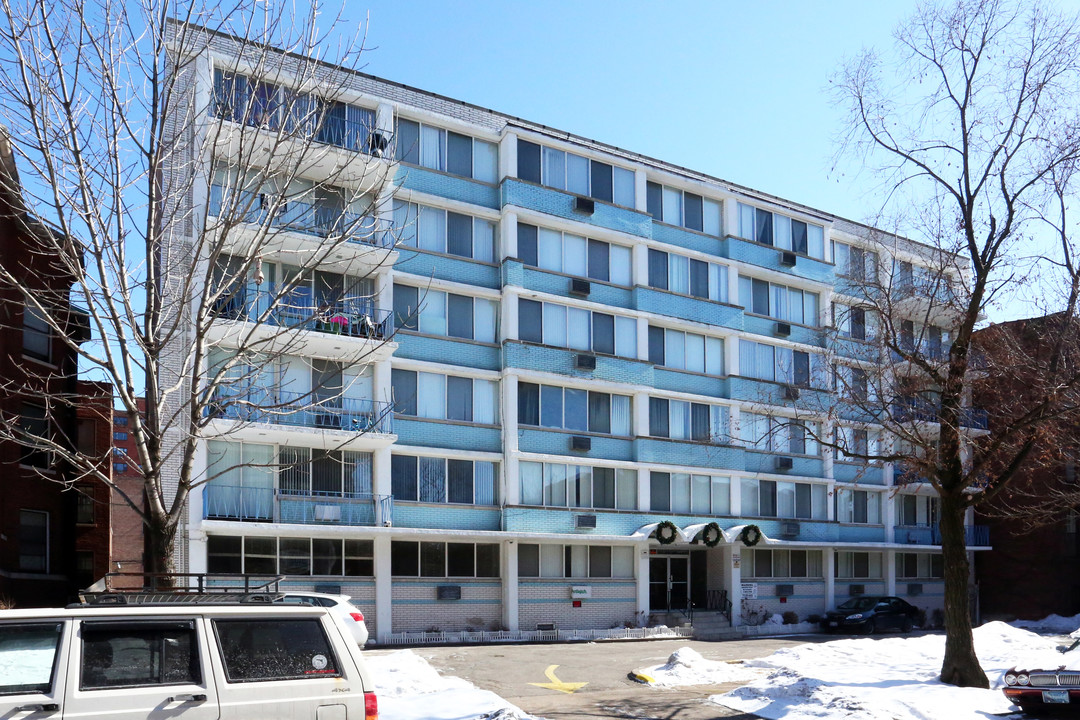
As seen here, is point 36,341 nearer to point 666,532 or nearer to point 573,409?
point 573,409

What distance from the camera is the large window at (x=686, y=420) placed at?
3322cm

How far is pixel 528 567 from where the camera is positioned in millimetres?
29812

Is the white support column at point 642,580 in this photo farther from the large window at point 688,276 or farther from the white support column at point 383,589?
the large window at point 688,276

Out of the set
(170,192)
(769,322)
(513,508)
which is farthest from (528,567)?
(170,192)

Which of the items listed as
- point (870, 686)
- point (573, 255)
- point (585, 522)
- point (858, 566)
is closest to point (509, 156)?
point (573, 255)

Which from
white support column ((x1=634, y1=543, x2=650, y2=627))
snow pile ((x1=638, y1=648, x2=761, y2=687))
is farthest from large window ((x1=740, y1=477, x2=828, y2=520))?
snow pile ((x1=638, y1=648, x2=761, y2=687))

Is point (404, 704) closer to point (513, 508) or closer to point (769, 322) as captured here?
point (513, 508)

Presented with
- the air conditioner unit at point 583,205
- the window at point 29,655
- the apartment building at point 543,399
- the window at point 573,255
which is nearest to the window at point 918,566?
the apartment building at point 543,399

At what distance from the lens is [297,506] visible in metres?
25.8

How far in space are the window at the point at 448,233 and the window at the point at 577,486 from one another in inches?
266

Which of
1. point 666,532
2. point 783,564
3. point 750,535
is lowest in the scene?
point 783,564

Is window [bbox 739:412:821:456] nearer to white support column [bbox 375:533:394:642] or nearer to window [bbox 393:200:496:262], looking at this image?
window [bbox 393:200:496:262]

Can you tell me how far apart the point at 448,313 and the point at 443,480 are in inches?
196

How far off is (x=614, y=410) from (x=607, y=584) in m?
5.62
